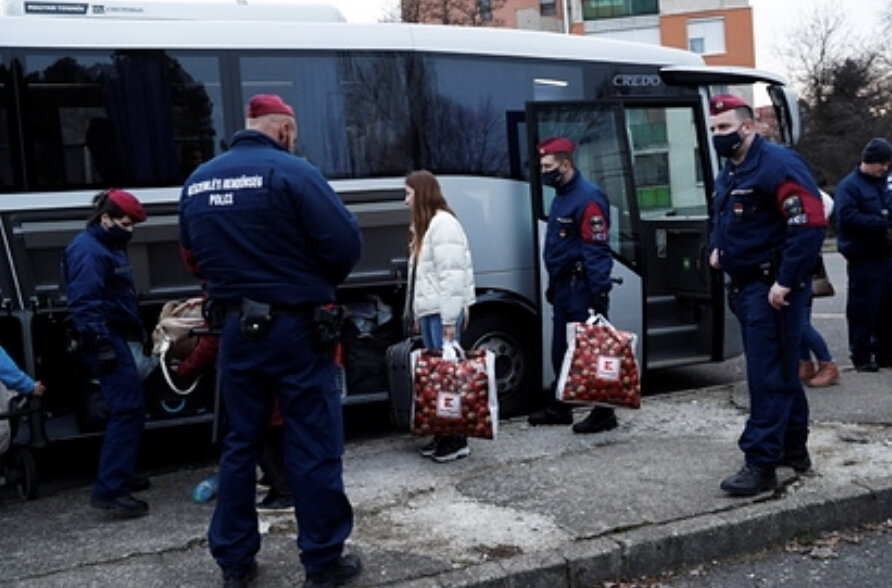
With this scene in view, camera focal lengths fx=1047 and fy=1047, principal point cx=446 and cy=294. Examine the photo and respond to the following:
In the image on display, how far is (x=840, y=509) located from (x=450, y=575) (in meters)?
2.12

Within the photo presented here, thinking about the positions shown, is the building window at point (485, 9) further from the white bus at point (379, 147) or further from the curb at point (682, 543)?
the curb at point (682, 543)

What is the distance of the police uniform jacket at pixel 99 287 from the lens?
560 centimetres

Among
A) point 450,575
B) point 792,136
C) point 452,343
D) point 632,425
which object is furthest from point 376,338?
point 792,136

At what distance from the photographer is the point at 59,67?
7.02 m

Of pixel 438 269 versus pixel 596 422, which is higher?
pixel 438 269

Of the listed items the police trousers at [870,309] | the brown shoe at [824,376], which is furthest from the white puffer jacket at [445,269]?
the police trousers at [870,309]

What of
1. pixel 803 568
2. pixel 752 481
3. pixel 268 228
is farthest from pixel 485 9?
pixel 268 228

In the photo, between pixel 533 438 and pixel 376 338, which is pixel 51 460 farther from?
pixel 533 438

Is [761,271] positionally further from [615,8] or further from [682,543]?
[615,8]

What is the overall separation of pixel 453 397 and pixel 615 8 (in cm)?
4393

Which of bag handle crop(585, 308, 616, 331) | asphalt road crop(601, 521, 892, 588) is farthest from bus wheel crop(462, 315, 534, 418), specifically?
asphalt road crop(601, 521, 892, 588)

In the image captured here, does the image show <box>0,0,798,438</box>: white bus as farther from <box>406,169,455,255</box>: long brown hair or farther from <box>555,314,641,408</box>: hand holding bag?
<box>555,314,641,408</box>: hand holding bag

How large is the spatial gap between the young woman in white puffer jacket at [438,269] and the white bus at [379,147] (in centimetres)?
109

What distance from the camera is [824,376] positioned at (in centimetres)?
815
